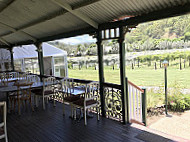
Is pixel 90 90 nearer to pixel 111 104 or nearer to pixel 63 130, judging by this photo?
pixel 111 104

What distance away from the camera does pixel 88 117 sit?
4.55 metres

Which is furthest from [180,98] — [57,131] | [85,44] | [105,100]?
[85,44]

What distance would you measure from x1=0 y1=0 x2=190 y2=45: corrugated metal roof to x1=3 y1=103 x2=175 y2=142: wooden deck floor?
8.29 feet

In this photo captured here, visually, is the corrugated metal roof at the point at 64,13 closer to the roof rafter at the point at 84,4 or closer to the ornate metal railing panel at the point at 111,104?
the roof rafter at the point at 84,4

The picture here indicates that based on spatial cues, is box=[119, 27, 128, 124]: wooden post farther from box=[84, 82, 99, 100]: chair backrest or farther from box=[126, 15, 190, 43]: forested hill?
box=[126, 15, 190, 43]: forested hill

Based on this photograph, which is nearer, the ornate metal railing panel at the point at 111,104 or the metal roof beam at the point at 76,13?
the metal roof beam at the point at 76,13

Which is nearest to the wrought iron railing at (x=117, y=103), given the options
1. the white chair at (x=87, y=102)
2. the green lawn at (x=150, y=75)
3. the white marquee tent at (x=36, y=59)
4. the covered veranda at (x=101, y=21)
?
the covered veranda at (x=101, y=21)

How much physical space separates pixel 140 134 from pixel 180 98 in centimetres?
570

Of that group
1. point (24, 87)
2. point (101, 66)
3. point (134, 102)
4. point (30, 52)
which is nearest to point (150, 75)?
point (30, 52)

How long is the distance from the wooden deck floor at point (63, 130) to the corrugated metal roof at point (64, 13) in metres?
2.53

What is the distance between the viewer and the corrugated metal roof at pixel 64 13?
10.5 ft

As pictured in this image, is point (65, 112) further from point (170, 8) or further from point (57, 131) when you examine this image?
point (170, 8)

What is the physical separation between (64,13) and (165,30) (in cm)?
1614

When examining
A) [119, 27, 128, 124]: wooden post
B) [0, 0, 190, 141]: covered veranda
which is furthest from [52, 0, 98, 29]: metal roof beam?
[119, 27, 128, 124]: wooden post
